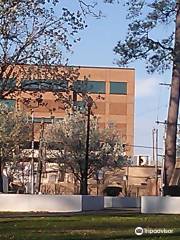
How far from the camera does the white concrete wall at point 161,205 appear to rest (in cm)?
3931

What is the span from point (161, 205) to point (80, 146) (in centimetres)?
3700

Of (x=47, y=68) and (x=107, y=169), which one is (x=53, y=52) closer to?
(x=47, y=68)

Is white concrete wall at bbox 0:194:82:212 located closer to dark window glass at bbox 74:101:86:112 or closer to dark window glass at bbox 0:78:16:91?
dark window glass at bbox 74:101:86:112

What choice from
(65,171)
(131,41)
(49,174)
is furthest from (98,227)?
(49,174)

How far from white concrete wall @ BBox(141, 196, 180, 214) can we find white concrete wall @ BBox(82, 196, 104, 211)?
5.91 metres

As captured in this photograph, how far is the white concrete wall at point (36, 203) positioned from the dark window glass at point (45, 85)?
303 inches

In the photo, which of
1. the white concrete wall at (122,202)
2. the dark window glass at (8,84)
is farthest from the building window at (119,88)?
the dark window glass at (8,84)

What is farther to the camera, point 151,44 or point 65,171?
point 65,171

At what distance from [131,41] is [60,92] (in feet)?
16.5

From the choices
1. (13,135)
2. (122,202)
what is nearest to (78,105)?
(122,202)

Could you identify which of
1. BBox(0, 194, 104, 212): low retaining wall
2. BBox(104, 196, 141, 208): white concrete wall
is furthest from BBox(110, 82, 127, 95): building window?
BBox(0, 194, 104, 212): low retaining wall

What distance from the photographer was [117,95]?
122312 millimetres

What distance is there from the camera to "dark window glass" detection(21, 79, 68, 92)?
3803cm

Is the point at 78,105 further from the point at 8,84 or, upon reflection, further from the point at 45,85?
the point at 8,84
